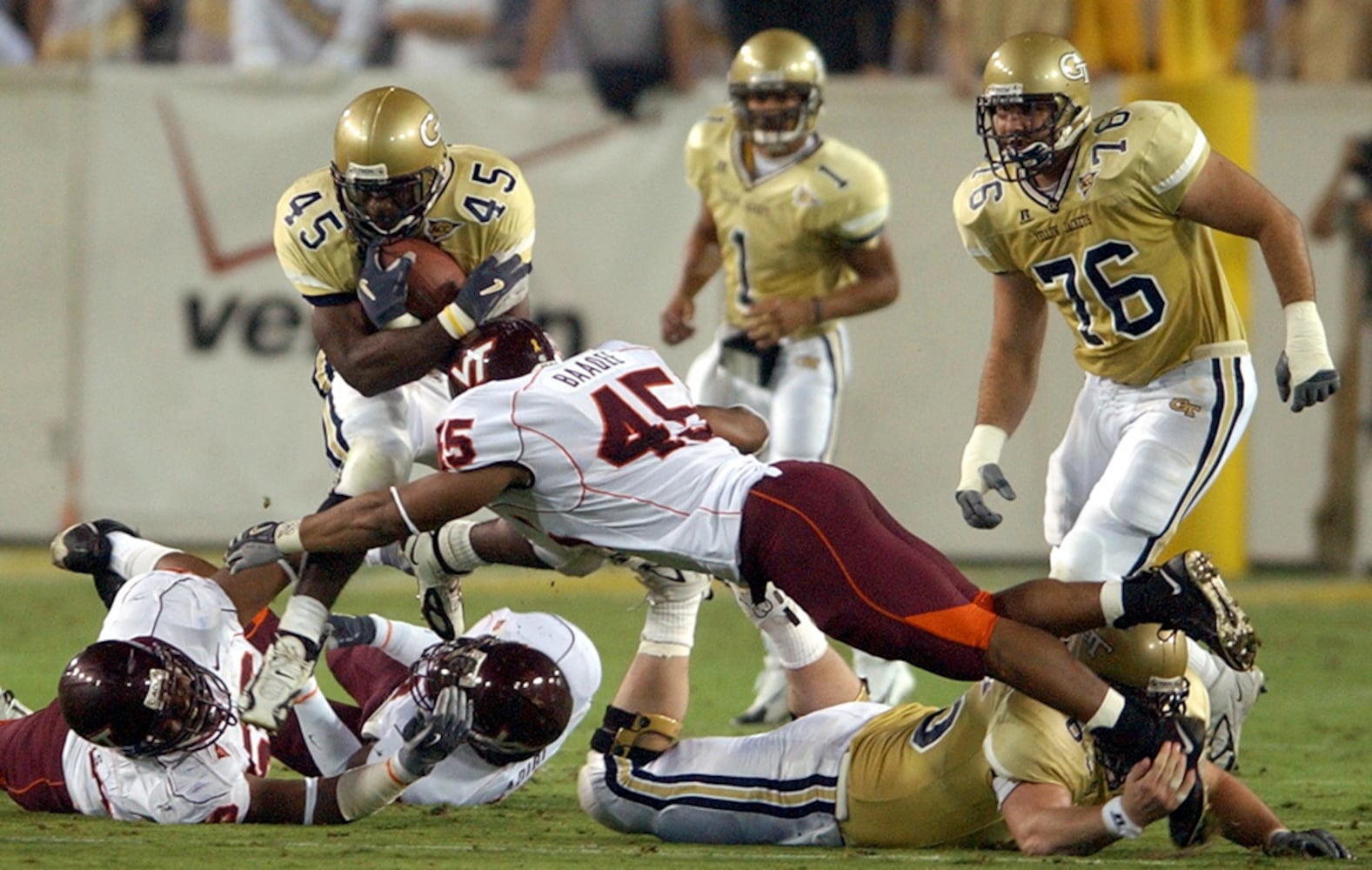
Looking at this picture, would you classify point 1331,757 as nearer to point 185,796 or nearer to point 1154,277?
point 1154,277

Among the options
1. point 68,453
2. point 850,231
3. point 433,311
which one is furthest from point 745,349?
point 68,453

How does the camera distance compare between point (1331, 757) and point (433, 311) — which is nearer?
point (433, 311)

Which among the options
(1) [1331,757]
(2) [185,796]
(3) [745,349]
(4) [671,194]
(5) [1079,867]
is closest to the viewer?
(5) [1079,867]

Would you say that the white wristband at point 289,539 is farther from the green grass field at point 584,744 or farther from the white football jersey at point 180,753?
the green grass field at point 584,744

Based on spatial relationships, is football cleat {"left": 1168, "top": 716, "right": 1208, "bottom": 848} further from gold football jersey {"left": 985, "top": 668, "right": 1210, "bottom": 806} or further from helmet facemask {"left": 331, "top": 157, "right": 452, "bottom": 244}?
helmet facemask {"left": 331, "top": 157, "right": 452, "bottom": 244}

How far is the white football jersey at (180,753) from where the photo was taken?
4.22 metres

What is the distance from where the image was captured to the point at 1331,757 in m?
5.25

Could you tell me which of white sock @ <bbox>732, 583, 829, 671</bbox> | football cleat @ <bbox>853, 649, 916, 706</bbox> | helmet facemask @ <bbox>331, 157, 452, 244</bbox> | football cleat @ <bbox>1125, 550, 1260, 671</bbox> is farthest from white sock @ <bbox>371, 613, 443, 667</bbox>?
football cleat @ <bbox>1125, 550, 1260, 671</bbox>

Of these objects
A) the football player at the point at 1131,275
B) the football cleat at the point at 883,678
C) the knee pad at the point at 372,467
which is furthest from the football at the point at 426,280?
the football cleat at the point at 883,678

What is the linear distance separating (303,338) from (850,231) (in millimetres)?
3283

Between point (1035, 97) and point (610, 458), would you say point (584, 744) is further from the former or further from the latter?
point (1035, 97)

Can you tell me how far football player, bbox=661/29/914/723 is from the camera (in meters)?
6.56

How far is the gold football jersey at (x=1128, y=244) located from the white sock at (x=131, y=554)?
216 centimetres

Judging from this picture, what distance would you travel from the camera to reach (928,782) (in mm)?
3941
